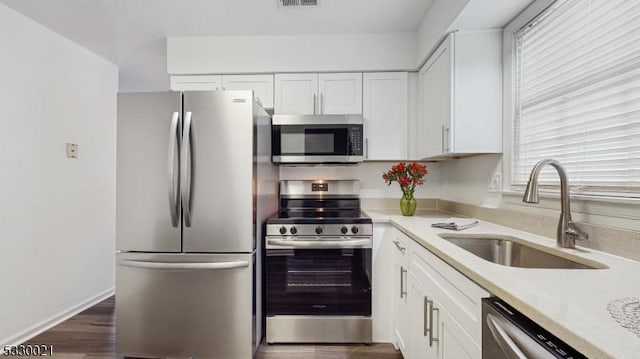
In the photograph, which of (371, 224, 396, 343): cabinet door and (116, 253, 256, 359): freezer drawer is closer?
(116, 253, 256, 359): freezer drawer

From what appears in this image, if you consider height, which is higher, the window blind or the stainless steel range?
the window blind

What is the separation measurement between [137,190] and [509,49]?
8.22 feet

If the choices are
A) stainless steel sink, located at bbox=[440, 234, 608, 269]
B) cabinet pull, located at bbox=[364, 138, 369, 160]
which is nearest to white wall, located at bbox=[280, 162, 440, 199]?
cabinet pull, located at bbox=[364, 138, 369, 160]

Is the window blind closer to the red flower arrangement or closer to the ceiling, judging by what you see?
the red flower arrangement

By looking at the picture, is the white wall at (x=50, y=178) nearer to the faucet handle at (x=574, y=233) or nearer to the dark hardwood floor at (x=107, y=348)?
the dark hardwood floor at (x=107, y=348)

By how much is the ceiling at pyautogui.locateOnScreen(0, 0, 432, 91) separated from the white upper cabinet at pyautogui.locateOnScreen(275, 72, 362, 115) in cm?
37

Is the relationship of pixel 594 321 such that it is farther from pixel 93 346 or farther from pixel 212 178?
pixel 93 346

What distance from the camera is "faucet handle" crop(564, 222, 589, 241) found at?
3.76ft

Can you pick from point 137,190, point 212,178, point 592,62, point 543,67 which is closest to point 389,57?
point 543,67

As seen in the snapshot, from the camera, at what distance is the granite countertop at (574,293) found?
510 mm

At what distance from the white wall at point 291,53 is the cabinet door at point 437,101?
11.5 inches

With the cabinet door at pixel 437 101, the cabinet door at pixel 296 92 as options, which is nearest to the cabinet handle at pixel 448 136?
the cabinet door at pixel 437 101

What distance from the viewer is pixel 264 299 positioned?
6.72 ft

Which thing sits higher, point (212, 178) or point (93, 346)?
point (212, 178)
